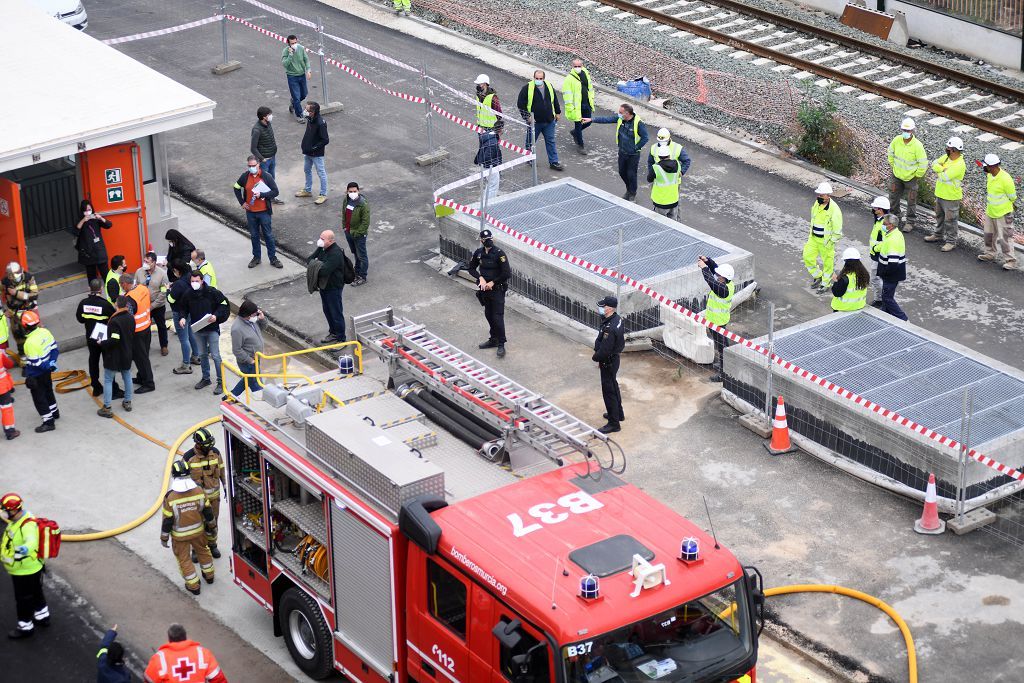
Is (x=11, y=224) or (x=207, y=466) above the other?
(x=11, y=224)

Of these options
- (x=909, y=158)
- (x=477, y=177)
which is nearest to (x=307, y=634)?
(x=477, y=177)

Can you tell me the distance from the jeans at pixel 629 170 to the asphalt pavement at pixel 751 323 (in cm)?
86

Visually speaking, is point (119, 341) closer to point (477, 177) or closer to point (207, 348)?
point (207, 348)

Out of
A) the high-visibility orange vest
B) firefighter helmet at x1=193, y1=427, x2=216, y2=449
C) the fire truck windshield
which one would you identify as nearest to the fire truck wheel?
firefighter helmet at x1=193, y1=427, x2=216, y2=449

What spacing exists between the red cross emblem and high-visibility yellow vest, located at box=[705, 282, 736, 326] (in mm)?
9025

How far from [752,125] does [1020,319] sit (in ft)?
25.1

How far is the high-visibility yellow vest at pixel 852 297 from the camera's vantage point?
734 inches

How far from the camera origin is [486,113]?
23.8 m

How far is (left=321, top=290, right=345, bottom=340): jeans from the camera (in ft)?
63.0

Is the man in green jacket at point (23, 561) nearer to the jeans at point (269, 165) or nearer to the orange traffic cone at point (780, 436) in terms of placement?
the orange traffic cone at point (780, 436)

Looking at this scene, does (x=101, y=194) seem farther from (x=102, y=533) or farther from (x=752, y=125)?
(x=752, y=125)

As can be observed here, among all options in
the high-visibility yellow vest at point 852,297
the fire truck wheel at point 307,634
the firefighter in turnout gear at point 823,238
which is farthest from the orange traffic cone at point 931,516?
the fire truck wheel at point 307,634

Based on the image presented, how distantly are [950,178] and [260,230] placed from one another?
32.7 feet

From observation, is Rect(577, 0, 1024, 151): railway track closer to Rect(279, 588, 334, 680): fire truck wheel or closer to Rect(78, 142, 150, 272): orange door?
Rect(78, 142, 150, 272): orange door
